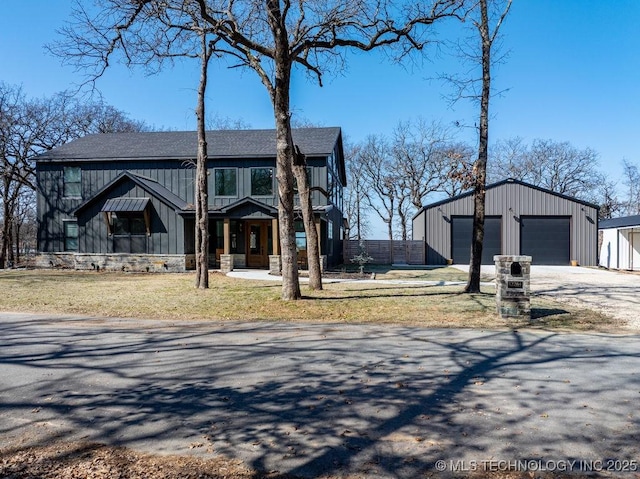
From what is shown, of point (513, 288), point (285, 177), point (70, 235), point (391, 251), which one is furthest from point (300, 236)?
point (513, 288)

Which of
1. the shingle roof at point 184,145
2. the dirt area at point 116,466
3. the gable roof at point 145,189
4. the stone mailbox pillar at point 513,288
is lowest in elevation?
the dirt area at point 116,466

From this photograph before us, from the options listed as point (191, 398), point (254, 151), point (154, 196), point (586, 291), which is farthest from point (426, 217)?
point (191, 398)

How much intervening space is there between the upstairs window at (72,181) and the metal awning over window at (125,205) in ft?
9.08

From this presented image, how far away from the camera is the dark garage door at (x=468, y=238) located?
25.2 m

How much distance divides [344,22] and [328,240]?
12143mm

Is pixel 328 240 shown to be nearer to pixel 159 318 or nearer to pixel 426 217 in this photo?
pixel 426 217

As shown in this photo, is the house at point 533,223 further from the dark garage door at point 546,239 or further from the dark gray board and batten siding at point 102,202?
the dark gray board and batten siding at point 102,202

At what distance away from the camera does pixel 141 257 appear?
20891mm

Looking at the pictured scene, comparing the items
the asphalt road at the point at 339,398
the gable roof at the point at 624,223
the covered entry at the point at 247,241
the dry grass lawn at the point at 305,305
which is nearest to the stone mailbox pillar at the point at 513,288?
the dry grass lawn at the point at 305,305

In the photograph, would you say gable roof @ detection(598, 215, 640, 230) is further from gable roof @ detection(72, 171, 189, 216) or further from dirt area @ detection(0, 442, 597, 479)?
dirt area @ detection(0, 442, 597, 479)

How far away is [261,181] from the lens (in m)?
21.2

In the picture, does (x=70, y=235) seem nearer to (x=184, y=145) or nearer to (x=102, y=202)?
(x=102, y=202)

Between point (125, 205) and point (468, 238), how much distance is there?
18460 mm

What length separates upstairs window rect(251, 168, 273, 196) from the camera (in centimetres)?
2119
